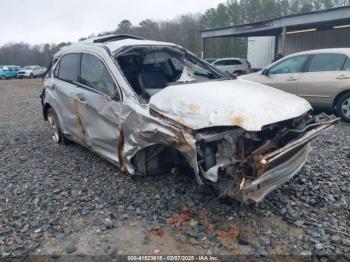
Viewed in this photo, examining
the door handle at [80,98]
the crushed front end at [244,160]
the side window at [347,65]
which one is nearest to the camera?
the crushed front end at [244,160]

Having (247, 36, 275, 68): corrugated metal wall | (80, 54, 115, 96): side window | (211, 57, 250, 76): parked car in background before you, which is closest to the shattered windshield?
(80, 54, 115, 96): side window

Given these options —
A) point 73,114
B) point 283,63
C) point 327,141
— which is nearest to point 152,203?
point 73,114

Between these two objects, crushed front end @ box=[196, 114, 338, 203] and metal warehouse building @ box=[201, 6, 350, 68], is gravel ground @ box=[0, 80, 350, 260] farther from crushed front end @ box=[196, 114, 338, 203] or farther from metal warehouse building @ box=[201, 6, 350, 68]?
metal warehouse building @ box=[201, 6, 350, 68]

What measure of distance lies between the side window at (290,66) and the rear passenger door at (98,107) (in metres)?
4.99

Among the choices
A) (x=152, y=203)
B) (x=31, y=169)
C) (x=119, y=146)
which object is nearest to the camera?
(x=152, y=203)

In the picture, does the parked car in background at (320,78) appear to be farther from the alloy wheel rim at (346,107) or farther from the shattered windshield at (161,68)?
the shattered windshield at (161,68)

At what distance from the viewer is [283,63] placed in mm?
7613

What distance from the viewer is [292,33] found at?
20.3m

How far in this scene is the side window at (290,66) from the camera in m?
7.31

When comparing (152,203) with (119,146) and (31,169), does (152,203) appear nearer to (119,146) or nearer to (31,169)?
(119,146)

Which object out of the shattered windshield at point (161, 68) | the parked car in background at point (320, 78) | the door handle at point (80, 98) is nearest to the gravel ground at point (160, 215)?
the door handle at point (80, 98)

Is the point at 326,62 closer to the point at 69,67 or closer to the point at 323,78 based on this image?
the point at 323,78

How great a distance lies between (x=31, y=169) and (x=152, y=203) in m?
2.14

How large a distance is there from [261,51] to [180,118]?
2318 centimetres
